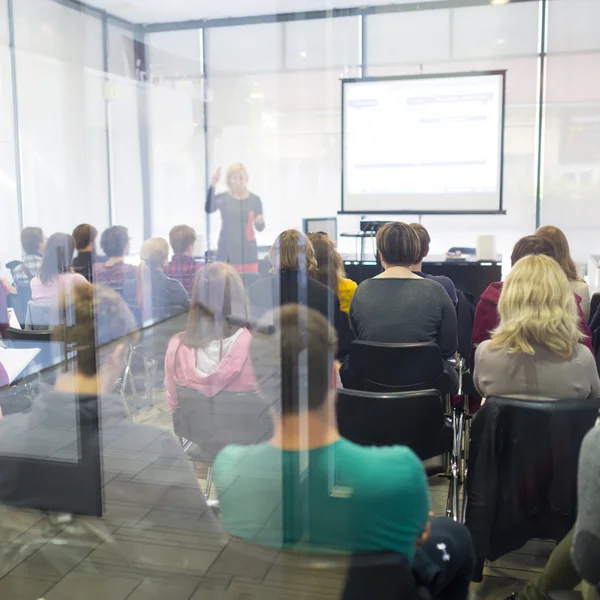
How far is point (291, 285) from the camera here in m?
2.50

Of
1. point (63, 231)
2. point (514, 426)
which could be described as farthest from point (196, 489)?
point (63, 231)

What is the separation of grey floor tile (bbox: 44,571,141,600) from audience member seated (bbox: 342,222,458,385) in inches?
39.6

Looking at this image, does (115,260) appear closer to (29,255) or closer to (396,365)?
(29,255)

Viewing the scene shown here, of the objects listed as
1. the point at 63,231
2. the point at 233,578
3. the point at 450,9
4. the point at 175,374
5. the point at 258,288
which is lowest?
the point at 233,578

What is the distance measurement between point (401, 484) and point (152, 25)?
322 centimetres

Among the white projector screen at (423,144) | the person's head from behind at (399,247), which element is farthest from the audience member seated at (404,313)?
the white projector screen at (423,144)

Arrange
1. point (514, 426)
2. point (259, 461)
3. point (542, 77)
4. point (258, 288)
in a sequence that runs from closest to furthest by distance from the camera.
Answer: point (259, 461) < point (514, 426) < point (258, 288) < point (542, 77)

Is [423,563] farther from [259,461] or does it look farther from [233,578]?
[233,578]

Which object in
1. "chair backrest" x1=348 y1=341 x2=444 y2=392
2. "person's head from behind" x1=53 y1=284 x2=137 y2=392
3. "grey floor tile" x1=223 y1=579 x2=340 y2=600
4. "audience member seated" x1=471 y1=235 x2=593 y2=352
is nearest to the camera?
"grey floor tile" x1=223 y1=579 x2=340 y2=600

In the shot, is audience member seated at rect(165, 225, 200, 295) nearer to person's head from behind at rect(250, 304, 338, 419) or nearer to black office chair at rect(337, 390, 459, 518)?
person's head from behind at rect(250, 304, 338, 419)

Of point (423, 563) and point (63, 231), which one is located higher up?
point (63, 231)

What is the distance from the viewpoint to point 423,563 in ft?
4.40

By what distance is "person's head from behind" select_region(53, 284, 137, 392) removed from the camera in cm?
204

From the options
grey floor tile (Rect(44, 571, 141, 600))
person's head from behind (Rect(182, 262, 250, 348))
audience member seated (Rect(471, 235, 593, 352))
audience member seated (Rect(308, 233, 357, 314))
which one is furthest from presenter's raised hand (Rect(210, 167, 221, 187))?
grey floor tile (Rect(44, 571, 141, 600))
